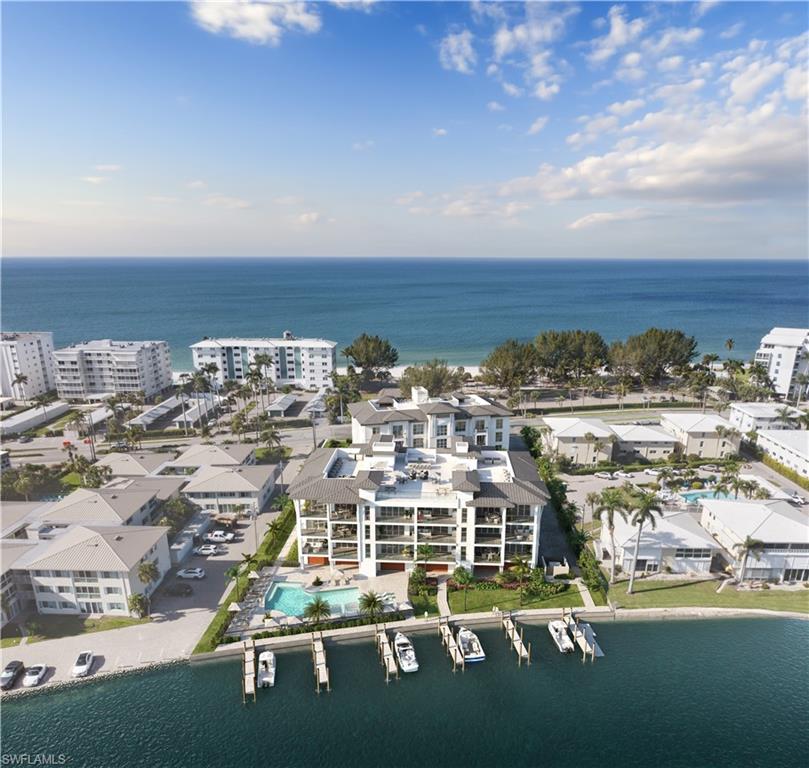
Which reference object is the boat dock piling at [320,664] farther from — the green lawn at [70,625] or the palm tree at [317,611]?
the green lawn at [70,625]

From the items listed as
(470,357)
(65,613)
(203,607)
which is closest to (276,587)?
(203,607)

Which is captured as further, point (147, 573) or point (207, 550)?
point (207, 550)

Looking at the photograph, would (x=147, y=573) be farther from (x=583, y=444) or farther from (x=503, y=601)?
(x=583, y=444)

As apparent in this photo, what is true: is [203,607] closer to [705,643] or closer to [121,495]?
[121,495]

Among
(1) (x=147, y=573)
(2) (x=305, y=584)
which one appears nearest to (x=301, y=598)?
(2) (x=305, y=584)

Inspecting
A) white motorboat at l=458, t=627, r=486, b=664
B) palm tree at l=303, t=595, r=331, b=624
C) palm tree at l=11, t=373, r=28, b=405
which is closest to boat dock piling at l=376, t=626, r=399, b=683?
palm tree at l=303, t=595, r=331, b=624

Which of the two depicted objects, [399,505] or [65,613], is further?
[399,505]

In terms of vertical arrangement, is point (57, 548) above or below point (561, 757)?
above

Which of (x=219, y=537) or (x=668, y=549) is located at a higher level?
(x=668, y=549)
